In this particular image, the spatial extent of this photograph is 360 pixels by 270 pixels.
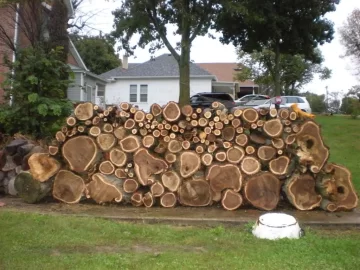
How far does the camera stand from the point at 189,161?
22.9 feet

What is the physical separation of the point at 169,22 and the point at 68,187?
63.2 ft

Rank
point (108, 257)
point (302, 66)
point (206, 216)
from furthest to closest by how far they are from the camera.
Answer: point (302, 66) < point (206, 216) < point (108, 257)

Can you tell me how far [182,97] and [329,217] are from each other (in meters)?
16.8

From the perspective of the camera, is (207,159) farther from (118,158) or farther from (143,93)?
(143,93)

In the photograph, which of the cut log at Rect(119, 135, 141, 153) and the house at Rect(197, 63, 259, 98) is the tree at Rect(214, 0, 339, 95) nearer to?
the house at Rect(197, 63, 259, 98)

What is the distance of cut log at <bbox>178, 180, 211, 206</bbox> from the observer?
276 inches

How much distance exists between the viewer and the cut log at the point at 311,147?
6.76 meters

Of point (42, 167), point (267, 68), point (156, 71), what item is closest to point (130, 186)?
point (42, 167)

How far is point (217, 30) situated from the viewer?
28828 mm

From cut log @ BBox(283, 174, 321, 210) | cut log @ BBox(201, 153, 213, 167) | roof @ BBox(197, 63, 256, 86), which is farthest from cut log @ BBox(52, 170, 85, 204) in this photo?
roof @ BBox(197, 63, 256, 86)

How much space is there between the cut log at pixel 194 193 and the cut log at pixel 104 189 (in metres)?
0.91

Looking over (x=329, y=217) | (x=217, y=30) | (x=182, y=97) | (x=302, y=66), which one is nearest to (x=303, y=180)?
(x=329, y=217)

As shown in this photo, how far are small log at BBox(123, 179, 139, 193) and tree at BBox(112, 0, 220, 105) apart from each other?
51.4 feet

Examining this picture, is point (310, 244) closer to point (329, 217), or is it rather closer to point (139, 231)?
point (329, 217)
